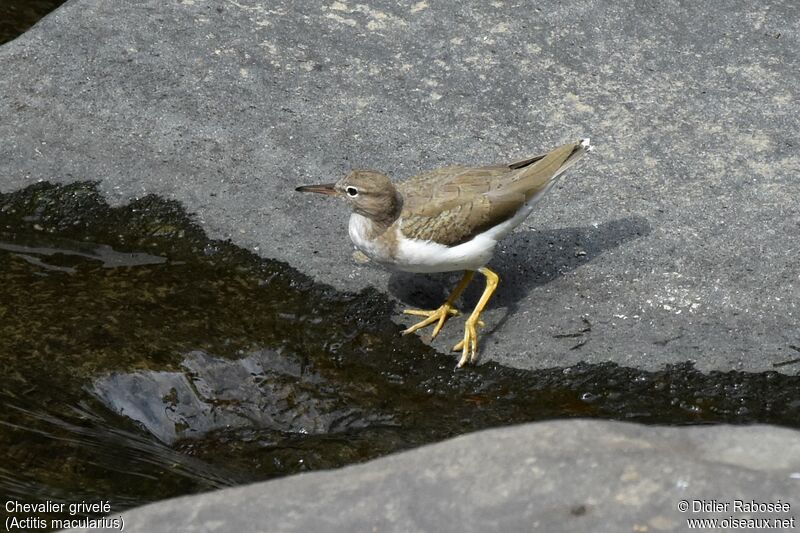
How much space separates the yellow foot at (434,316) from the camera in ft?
22.3

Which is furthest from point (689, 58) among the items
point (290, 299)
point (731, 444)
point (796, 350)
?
point (731, 444)

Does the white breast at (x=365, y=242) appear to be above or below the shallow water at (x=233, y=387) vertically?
above

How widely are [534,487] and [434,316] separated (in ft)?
8.95

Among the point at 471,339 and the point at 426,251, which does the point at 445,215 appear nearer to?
the point at 426,251

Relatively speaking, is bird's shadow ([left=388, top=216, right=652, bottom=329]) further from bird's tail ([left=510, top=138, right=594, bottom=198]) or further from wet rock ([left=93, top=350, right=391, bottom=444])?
wet rock ([left=93, top=350, right=391, bottom=444])

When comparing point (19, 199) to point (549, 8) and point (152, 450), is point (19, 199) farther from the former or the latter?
point (549, 8)

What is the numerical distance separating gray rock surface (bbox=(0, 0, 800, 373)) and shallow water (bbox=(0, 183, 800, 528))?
8.5 inches


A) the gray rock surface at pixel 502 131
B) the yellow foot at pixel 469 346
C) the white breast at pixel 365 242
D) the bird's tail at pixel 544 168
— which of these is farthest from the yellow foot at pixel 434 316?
the bird's tail at pixel 544 168

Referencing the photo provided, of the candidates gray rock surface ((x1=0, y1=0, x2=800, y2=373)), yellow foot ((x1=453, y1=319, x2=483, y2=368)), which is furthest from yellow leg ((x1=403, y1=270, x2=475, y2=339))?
yellow foot ((x1=453, y1=319, x2=483, y2=368))

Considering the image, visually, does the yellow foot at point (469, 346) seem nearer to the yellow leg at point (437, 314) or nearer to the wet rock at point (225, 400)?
the yellow leg at point (437, 314)

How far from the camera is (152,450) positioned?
6.09 meters

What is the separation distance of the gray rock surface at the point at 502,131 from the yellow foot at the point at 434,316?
0.35 ft

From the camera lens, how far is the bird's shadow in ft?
23.3

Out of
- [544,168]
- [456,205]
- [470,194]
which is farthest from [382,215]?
[544,168]
